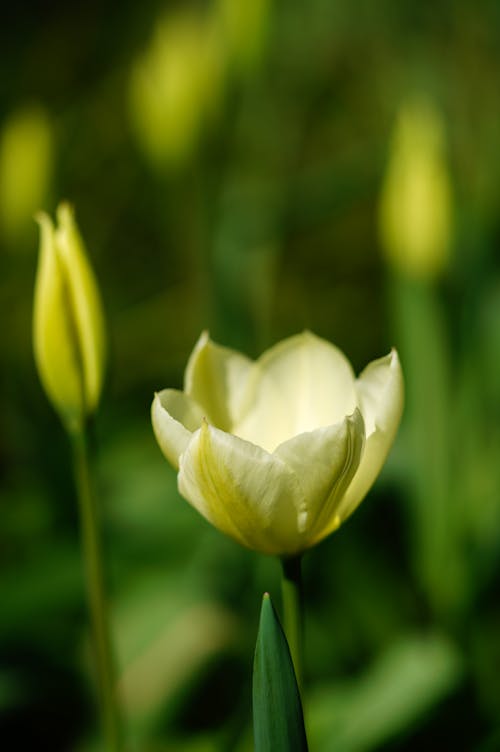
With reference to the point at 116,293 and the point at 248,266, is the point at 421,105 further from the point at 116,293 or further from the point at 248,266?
the point at 116,293

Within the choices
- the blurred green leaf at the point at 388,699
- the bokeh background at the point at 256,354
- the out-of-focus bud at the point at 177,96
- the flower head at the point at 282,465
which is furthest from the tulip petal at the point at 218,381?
the out-of-focus bud at the point at 177,96

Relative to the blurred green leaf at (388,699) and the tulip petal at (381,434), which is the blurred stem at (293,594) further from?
the blurred green leaf at (388,699)

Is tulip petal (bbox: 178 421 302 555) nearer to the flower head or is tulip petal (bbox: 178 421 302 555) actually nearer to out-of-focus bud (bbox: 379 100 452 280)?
the flower head

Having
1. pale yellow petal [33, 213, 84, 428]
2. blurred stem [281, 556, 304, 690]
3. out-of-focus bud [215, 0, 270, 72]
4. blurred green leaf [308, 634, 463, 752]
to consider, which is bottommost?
blurred green leaf [308, 634, 463, 752]

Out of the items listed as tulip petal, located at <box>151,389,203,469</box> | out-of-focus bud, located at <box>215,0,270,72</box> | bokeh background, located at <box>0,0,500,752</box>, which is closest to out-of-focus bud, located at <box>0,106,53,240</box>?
bokeh background, located at <box>0,0,500,752</box>

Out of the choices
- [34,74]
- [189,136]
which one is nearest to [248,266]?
[189,136]

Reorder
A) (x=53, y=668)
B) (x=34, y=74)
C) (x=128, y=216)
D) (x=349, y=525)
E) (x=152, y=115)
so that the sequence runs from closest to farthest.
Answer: (x=53, y=668), (x=349, y=525), (x=152, y=115), (x=128, y=216), (x=34, y=74)

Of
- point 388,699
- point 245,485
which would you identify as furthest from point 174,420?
point 388,699
